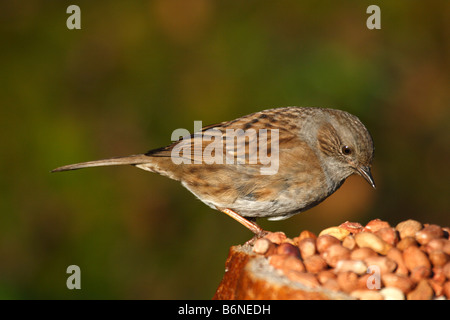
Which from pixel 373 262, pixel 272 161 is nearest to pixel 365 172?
pixel 272 161

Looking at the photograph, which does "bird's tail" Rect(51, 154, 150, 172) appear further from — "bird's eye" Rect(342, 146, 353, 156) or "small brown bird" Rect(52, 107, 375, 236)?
"bird's eye" Rect(342, 146, 353, 156)

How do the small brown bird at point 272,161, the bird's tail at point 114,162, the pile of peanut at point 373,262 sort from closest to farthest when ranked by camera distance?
the pile of peanut at point 373,262, the small brown bird at point 272,161, the bird's tail at point 114,162

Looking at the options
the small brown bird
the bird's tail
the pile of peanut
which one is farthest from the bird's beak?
the bird's tail

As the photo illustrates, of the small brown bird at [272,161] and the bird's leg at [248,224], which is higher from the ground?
the small brown bird at [272,161]

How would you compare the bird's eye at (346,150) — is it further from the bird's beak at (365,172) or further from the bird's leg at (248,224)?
the bird's leg at (248,224)

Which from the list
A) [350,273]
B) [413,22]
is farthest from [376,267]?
[413,22]

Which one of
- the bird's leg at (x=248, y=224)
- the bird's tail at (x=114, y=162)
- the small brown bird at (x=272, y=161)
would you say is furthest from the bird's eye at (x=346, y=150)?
the bird's tail at (x=114, y=162)

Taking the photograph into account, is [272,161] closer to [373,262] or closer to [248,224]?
[248,224]
